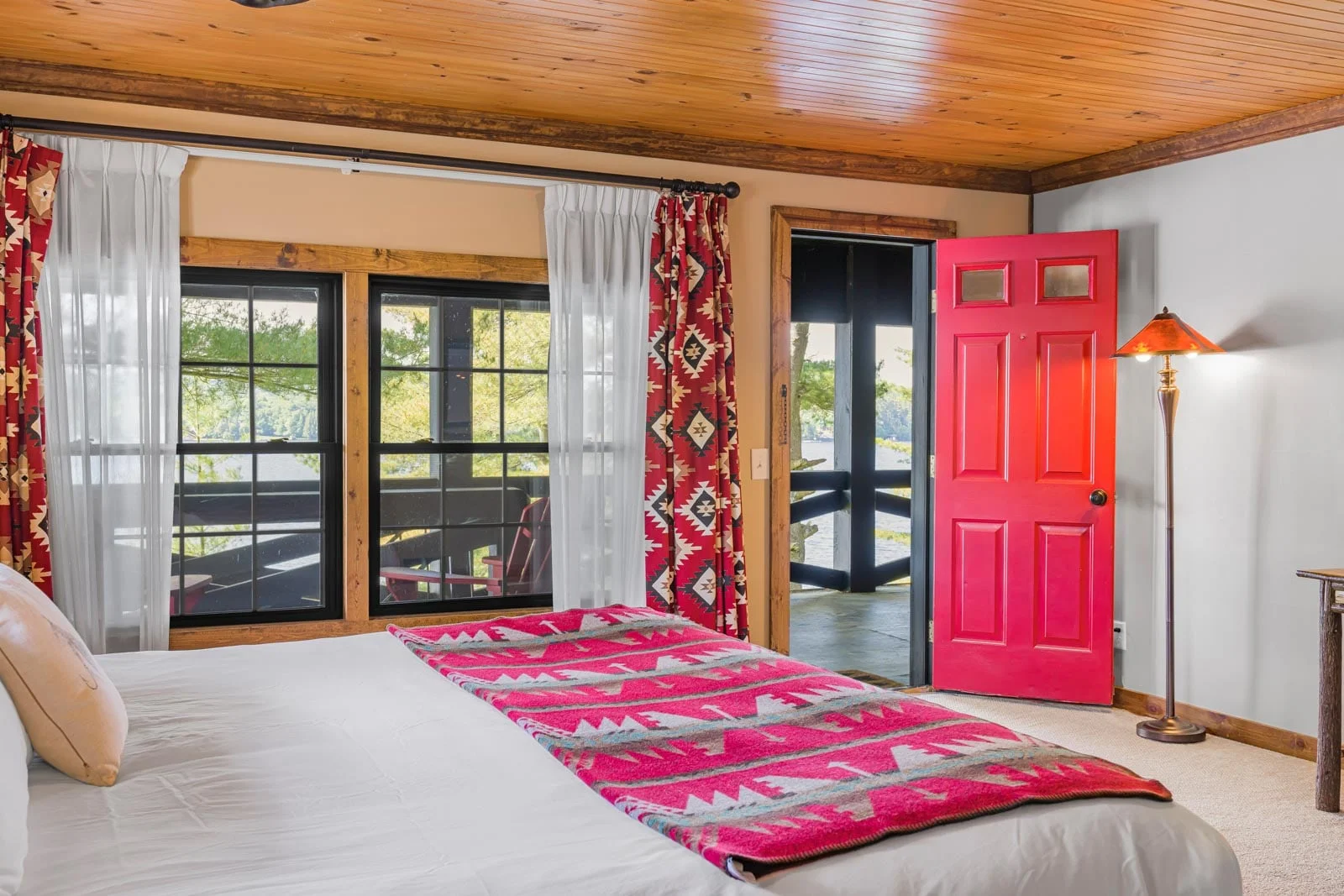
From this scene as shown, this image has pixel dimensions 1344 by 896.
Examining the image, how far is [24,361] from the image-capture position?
3615 mm

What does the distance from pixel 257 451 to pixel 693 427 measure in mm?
1694

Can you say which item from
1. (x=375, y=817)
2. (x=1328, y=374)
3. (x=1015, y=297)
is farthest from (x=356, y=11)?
(x=1328, y=374)

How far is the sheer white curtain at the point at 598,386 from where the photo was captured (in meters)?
4.38

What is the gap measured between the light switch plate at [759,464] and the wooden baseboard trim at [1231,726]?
1.89 meters

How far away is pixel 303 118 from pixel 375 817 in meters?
3.06

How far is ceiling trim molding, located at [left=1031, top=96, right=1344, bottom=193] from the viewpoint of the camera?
4.17m

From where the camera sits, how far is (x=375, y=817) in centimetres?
178

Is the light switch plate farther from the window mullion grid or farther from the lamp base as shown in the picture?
the window mullion grid

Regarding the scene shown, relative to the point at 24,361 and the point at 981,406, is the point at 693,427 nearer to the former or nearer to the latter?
the point at 981,406

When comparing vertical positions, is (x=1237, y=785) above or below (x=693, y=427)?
below

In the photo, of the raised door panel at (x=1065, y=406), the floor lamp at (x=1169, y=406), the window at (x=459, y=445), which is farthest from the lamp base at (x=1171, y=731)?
the window at (x=459, y=445)

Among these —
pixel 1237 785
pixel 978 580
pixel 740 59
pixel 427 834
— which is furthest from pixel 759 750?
pixel 978 580

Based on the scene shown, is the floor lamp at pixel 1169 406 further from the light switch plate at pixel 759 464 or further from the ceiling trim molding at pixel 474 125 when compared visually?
the light switch plate at pixel 759 464

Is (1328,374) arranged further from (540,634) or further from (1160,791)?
(540,634)
